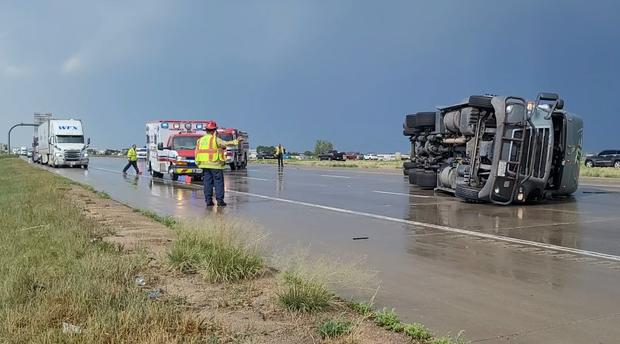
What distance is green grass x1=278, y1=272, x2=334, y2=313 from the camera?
4.78 metres

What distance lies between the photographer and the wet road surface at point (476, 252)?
4.94 meters

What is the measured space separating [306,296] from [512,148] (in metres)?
10.5

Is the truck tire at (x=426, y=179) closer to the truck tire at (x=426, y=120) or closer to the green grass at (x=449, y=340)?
the truck tire at (x=426, y=120)

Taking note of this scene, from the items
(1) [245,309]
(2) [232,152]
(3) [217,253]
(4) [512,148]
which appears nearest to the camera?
(1) [245,309]

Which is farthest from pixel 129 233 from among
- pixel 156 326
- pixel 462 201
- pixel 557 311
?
pixel 462 201

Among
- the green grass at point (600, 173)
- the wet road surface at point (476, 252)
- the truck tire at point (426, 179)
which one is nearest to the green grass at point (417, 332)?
the wet road surface at point (476, 252)

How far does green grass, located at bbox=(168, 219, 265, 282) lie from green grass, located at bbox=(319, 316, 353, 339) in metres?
1.79

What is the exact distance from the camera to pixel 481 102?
48.7 feet

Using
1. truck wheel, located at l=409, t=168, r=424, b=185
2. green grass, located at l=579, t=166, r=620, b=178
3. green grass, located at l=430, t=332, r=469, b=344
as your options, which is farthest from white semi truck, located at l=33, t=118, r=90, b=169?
green grass, located at l=430, t=332, r=469, b=344

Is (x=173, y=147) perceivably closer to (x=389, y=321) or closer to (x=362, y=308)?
(x=362, y=308)

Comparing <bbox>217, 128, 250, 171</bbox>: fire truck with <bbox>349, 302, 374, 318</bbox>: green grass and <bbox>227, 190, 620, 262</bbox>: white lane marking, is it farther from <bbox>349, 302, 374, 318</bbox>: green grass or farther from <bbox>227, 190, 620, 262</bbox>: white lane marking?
<bbox>349, 302, 374, 318</bbox>: green grass

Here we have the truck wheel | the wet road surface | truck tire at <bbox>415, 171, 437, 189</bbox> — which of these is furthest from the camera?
the truck wheel

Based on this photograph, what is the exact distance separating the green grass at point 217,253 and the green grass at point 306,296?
1014 millimetres

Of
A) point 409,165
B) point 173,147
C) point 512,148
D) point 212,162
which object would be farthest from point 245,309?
point 173,147
